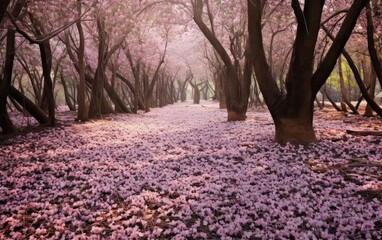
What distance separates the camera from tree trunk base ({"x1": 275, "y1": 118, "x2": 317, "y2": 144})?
933 centimetres

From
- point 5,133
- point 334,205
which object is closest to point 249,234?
point 334,205

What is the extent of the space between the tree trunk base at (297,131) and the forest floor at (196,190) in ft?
1.14

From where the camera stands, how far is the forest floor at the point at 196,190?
4781 millimetres

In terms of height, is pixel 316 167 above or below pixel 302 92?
below

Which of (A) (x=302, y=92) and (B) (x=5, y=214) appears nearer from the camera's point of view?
(B) (x=5, y=214)

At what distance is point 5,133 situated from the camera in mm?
12539

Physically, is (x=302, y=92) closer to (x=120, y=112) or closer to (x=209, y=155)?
(x=209, y=155)

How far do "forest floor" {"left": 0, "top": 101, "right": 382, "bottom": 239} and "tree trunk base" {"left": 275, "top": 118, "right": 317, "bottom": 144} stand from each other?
348 mm

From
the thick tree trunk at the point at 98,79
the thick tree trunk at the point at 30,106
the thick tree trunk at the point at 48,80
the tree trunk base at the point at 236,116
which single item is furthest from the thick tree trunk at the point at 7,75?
the tree trunk base at the point at 236,116

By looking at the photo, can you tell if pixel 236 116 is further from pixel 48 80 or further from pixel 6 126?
pixel 6 126

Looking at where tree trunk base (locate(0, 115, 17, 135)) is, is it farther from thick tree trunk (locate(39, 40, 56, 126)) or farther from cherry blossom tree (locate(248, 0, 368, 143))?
cherry blossom tree (locate(248, 0, 368, 143))

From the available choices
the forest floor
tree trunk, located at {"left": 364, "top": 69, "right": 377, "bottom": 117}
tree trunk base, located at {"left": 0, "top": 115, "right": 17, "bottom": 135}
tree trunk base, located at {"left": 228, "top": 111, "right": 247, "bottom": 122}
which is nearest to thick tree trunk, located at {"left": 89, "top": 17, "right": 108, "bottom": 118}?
tree trunk base, located at {"left": 0, "top": 115, "right": 17, "bottom": 135}

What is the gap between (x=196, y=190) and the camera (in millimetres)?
6414

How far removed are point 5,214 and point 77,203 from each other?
1165mm
